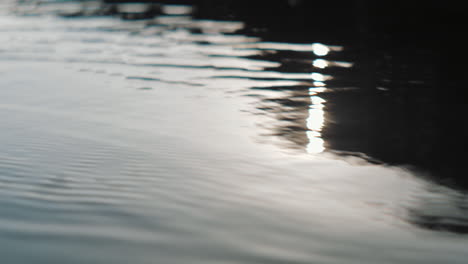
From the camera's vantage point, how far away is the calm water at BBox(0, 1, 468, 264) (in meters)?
1.84

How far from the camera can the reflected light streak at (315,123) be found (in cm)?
292

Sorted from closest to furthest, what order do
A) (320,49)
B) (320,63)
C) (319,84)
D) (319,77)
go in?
(319,84) → (319,77) → (320,63) → (320,49)

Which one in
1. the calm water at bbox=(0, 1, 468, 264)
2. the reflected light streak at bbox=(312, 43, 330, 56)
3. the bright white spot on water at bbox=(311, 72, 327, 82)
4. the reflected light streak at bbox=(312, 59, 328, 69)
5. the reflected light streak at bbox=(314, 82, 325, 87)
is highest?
the reflected light streak at bbox=(312, 43, 330, 56)

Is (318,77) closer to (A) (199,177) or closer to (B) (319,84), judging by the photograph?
(B) (319,84)

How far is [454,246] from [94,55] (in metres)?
4.48

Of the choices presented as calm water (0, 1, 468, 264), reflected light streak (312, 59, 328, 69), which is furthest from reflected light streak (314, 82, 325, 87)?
reflected light streak (312, 59, 328, 69)

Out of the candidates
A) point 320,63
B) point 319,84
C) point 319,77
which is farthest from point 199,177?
point 320,63

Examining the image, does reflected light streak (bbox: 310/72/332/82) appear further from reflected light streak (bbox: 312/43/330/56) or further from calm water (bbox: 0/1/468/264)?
reflected light streak (bbox: 312/43/330/56)

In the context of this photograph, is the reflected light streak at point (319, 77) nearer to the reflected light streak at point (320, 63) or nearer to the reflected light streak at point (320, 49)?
the reflected light streak at point (320, 63)

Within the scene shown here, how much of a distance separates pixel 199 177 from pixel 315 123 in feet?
3.83

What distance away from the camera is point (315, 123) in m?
3.37

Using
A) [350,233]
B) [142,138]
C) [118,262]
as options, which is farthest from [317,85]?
[118,262]

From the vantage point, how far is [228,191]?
232 cm

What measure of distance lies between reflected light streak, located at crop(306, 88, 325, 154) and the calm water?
0.01 meters
